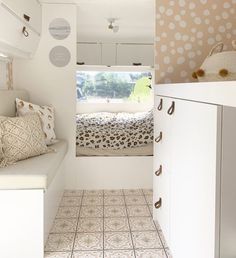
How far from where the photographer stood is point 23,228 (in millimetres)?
1931

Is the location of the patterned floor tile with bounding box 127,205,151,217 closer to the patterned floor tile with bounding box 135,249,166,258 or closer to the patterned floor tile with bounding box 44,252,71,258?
the patterned floor tile with bounding box 135,249,166,258

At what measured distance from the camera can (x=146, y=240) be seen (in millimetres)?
2215

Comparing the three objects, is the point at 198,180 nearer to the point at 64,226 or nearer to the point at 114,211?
the point at 64,226

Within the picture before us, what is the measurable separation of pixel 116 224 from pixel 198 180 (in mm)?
1278

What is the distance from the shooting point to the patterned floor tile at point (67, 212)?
2646 mm

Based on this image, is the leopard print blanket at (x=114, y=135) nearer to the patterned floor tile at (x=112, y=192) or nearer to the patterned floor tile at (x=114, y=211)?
the patterned floor tile at (x=112, y=192)

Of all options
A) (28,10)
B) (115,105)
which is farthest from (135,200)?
(115,105)

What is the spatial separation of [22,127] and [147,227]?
117 cm

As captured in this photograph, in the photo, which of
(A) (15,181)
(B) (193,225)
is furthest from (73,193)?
(B) (193,225)

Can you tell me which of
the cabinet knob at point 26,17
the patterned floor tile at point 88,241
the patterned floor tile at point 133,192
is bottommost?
the patterned floor tile at point 88,241

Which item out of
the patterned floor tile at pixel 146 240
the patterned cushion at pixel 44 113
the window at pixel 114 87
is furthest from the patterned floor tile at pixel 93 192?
the window at pixel 114 87

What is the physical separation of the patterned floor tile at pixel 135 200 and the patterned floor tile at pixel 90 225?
1.60ft

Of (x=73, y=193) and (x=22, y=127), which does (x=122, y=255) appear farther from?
(x=73, y=193)

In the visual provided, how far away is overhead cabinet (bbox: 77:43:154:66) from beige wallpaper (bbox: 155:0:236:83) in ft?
8.45
